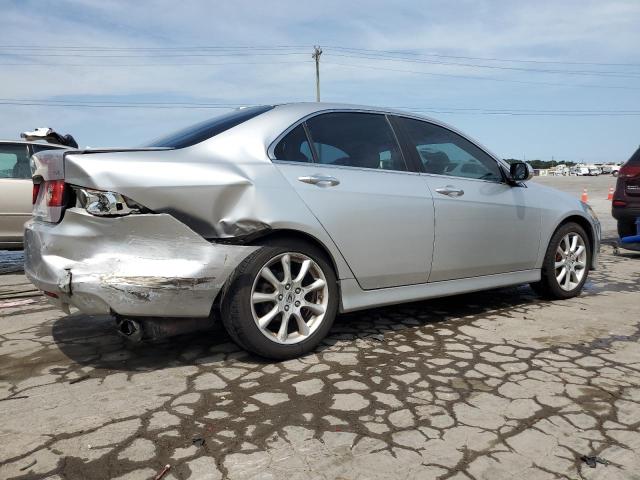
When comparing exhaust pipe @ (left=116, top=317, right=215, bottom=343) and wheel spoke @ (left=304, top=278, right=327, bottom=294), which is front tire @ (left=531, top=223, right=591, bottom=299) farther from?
exhaust pipe @ (left=116, top=317, right=215, bottom=343)

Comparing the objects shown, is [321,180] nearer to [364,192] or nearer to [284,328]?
[364,192]

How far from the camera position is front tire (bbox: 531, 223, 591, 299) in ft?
15.2

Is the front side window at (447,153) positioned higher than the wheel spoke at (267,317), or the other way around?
the front side window at (447,153)

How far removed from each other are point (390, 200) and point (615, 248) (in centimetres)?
574

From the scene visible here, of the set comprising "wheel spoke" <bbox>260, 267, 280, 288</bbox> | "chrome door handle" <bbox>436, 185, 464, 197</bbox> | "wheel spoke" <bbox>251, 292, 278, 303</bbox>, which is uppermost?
"chrome door handle" <bbox>436, 185, 464, 197</bbox>

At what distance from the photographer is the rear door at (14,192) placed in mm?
6332

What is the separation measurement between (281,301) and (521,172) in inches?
94.5

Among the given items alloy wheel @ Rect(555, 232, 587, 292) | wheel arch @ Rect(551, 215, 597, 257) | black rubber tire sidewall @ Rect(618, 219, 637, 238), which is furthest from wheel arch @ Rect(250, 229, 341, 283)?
black rubber tire sidewall @ Rect(618, 219, 637, 238)

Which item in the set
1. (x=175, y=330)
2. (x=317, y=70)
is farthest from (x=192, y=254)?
(x=317, y=70)

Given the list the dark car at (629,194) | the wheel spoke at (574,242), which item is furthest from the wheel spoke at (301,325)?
the dark car at (629,194)

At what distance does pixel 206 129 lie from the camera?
336cm

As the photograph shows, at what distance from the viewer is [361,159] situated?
358 centimetres

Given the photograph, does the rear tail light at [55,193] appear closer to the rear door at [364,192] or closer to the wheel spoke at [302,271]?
the rear door at [364,192]

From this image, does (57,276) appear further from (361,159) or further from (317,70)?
(317,70)
